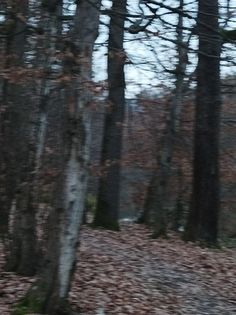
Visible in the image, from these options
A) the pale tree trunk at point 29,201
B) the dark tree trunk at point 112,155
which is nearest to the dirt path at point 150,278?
the pale tree trunk at point 29,201

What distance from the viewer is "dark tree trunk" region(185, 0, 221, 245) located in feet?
55.0

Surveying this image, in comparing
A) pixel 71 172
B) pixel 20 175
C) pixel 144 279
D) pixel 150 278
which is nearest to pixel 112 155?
pixel 150 278

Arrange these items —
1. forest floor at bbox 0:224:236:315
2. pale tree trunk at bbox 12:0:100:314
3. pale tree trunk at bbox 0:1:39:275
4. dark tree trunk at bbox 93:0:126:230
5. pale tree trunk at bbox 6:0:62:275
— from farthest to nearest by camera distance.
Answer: dark tree trunk at bbox 93:0:126:230 → pale tree trunk at bbox 0:1:39:275 → pale tree trunk at bbox 6:0:62:275 → forest floor at bbox 0:224:236:315 → pale tree trunk at bbox 12:0:100:314

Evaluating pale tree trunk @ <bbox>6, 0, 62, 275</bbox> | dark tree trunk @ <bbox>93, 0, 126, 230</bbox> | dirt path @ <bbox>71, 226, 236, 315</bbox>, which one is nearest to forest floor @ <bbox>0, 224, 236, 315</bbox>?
dirt path @ <bbox>71, 226, 236, 315</bbox>

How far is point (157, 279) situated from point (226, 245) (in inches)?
322

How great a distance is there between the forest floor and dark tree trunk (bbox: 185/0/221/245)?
2.51 feet

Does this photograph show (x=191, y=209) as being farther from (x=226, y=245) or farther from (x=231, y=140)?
(x=231, y=140)

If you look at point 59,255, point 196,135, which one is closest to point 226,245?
point 196,135

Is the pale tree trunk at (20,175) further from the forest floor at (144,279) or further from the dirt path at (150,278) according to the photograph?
the dirt path at (150,278)

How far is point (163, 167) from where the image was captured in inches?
735

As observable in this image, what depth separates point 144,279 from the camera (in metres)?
11.3

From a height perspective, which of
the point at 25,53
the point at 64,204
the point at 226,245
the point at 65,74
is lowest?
the point at 226,245

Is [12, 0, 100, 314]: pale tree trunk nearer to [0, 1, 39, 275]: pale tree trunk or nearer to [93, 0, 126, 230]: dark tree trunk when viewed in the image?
[0, 1, 39, 275]: pale tree trunk

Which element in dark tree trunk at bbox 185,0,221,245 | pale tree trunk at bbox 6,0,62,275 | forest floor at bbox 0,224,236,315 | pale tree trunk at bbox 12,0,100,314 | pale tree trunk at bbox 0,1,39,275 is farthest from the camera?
dark tree trunk at bbox 185,0,221,245
